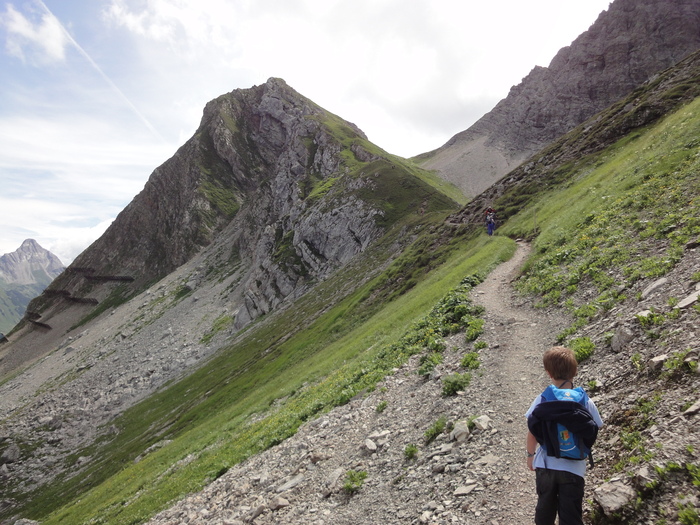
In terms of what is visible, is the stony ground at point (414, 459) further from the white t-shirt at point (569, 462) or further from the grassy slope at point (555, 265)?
the white t-shirt at point (569, 462)

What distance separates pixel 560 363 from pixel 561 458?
151 centimetres

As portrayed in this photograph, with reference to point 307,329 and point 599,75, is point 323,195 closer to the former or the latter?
point 307,329

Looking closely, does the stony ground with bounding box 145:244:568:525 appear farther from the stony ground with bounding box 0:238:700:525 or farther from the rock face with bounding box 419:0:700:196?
the rock face with bounding box 419:0:700:196

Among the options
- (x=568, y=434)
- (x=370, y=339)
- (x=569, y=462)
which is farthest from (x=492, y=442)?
(x=370, y=339)

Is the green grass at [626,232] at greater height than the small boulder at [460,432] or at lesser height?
greater

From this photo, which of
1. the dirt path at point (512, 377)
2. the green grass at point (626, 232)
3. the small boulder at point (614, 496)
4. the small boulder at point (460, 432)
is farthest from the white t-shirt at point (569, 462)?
the green grass at point (626, 232)

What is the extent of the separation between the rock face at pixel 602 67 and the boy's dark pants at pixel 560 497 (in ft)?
541

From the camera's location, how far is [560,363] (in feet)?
21.0

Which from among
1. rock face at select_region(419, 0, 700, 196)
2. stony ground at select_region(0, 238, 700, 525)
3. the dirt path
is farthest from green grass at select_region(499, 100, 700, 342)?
rock face at select_region(419, 0, 700, 196)

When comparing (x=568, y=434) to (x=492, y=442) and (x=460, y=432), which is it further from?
(x=460, y=432)

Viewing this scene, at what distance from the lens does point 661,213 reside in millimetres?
17219

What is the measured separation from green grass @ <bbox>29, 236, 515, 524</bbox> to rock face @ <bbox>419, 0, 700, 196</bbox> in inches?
5147

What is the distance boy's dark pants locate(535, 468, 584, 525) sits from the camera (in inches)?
228

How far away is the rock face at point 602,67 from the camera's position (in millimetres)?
159250
